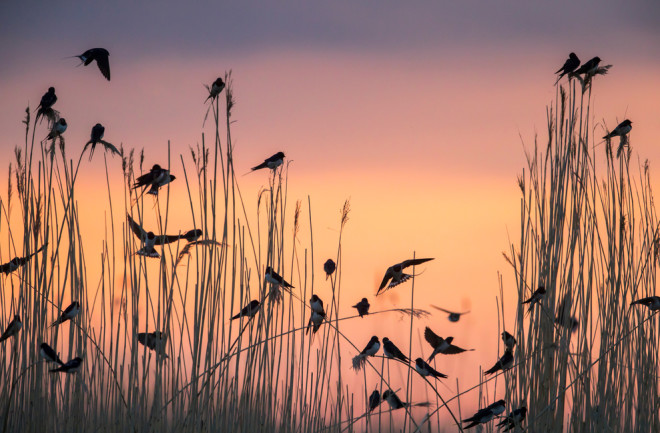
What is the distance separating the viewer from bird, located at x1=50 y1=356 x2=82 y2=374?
449 cm

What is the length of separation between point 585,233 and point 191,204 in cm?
251

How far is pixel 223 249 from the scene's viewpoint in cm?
454

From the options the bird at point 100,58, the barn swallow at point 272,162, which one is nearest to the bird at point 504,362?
the barn swallow at point 272,162

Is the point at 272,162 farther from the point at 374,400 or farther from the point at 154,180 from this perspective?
the point at 374,400

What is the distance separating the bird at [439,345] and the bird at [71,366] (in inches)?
102

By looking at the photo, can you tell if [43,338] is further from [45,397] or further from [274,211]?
[274,211]

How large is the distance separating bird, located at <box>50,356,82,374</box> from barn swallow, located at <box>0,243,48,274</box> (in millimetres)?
721

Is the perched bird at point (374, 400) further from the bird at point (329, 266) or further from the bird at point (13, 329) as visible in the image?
the bird at point (13, 329)

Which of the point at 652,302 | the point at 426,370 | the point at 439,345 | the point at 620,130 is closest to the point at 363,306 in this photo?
the point at 439,345

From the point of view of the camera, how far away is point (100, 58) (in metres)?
4.93

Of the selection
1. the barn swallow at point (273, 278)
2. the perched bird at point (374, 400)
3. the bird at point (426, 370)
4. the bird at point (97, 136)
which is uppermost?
the bird at point (97, 136)

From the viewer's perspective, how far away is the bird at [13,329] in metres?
4.68

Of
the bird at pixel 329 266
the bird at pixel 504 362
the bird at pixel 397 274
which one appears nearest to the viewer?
the bird at pixel 504 362

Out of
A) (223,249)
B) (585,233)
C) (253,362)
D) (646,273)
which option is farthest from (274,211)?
(646,273)
